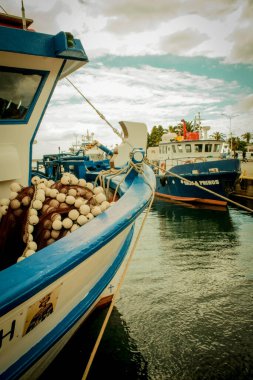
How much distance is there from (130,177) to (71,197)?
183cm

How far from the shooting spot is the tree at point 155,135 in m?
53.3

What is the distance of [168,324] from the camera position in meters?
4.73

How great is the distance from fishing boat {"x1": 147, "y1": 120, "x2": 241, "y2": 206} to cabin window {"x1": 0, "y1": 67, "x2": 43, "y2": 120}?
10540mm

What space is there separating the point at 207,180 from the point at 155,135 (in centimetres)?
4049

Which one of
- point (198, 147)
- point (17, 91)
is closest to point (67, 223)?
point (17, 91)

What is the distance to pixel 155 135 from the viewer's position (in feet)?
178

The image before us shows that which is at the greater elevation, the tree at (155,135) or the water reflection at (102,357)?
the tree at (155,135)

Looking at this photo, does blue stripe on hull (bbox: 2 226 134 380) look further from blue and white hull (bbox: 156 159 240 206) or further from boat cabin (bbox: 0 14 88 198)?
blue and white hull (bbox: 156 159 240 206)

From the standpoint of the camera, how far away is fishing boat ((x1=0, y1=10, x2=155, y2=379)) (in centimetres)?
156

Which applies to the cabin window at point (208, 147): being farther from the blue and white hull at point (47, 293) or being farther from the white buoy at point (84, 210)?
the white buoy at point (84, 210)

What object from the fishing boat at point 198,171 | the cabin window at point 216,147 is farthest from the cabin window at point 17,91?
the cabin window at point 216,147

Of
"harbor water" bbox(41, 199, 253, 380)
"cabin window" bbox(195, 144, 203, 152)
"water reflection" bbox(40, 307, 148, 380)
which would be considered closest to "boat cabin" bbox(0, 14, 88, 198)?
"water reflection" bbox(40, 307, 148, 380)

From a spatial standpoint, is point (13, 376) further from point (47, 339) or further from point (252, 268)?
point (252, 268)

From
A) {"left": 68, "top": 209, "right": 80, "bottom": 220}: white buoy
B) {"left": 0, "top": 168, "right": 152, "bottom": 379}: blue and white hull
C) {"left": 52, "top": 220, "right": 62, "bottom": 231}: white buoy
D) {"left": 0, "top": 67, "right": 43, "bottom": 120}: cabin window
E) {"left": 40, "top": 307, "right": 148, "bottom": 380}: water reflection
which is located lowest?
{"left": 40, "top": 307, "right": 148, "bottom": 380}: water reflection
